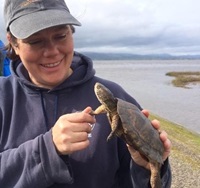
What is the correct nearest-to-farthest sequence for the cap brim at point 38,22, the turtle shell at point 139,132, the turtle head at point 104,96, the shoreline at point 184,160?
the cap brim at point 38,22, the turtle head at point 104,96, the turtle shell at point 139,132, the shoreline at point 184,160

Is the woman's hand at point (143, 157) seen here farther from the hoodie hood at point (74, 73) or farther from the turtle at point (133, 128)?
the hoodie hood at point (74, 73)

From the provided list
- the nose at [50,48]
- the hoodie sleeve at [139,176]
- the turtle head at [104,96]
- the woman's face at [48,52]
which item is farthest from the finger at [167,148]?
the nose at [50,48]

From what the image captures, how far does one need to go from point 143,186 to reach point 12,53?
2.08 m

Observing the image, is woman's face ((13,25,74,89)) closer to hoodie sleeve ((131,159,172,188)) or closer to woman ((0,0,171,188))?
woman ((0,0,171,188))

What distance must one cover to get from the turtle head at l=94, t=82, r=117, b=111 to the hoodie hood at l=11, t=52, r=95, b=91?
255 millimetres

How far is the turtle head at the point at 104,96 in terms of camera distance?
3484 millimetres

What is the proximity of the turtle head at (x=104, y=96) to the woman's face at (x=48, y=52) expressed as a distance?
0.39 m

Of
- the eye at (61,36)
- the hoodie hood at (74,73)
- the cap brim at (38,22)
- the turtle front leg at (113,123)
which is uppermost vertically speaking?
the cap brim at (38,22)

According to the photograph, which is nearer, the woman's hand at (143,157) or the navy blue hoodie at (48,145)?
the navy blue hoodie at (48,145)

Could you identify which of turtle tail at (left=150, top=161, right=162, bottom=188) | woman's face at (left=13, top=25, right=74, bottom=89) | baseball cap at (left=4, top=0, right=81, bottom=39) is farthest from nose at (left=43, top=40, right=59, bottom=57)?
turtle tail at (left=150, top=161, right=162, bottom=188)

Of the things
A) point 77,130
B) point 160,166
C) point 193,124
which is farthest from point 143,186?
point 193,124

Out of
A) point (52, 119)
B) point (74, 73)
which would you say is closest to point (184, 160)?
point (74, 73)

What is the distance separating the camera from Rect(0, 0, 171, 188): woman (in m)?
3.07

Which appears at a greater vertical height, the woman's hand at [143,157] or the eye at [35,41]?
the eye at [35,41]
